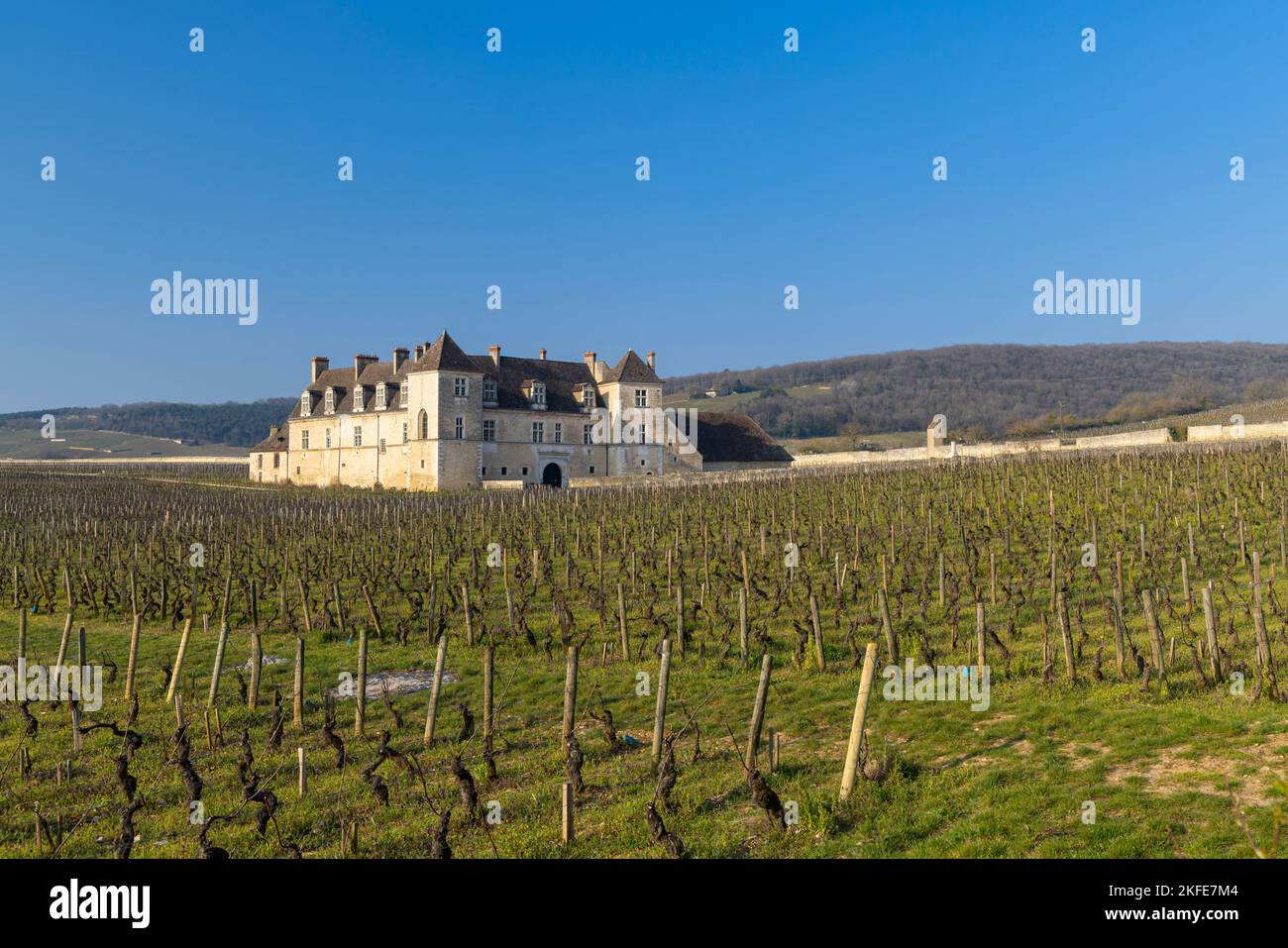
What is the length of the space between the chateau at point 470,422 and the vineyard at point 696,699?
32.1 metres

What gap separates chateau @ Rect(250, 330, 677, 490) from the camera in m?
58.8

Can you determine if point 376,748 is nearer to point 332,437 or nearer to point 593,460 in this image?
point 593,460

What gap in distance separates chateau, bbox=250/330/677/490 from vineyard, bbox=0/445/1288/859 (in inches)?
1263

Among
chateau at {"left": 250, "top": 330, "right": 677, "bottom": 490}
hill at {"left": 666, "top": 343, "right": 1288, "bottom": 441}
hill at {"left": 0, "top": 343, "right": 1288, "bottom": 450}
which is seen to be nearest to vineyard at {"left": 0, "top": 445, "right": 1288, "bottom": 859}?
chateau at {"left": 250, "top": 330, "right": 677, "bottom": 490}

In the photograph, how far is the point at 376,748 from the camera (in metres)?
11.4

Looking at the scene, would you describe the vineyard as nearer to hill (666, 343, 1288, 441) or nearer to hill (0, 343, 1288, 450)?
hill (0, 343, 1288, 450)

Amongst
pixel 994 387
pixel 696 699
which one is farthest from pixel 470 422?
pixel 994 387

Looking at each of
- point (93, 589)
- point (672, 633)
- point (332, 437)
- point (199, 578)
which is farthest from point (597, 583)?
point (332, 437)

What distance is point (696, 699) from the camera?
13.0 meters

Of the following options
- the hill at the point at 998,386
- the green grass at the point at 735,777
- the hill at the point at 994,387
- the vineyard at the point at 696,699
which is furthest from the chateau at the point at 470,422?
the hill at the point at 998,386

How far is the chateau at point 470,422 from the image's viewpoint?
193ft

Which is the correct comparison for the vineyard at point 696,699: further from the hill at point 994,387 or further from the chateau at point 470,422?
the hill at point 994,387

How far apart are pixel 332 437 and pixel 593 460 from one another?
19.1m
